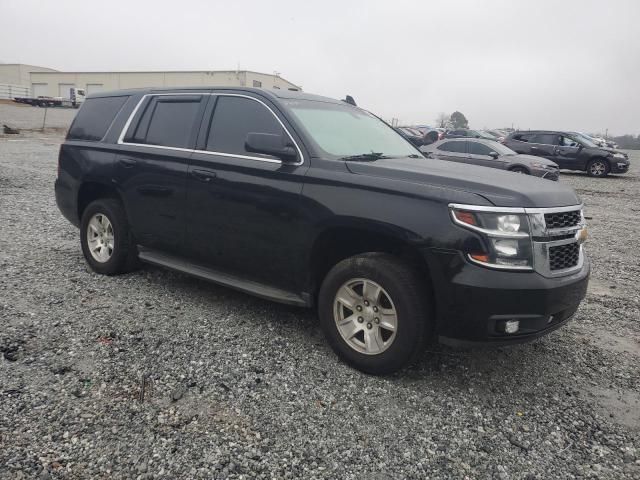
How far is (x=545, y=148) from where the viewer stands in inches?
753

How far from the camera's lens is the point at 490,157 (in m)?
14.2

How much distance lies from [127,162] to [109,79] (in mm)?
70753

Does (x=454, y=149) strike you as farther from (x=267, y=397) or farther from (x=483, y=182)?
(x=267, y=397)

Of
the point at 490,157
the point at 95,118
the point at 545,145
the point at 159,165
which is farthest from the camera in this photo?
the point at 545,145

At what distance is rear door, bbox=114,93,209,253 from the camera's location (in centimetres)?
439

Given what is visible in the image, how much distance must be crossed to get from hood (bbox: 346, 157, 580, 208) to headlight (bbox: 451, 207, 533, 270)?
10 cm

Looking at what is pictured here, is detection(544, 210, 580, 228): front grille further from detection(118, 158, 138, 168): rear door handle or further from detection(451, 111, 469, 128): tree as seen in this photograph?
detection(451, 111, 469, 128): tree

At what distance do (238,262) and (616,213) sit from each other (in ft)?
32.2

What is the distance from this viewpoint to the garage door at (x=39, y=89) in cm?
7212

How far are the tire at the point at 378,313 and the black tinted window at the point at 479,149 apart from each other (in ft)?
39.1

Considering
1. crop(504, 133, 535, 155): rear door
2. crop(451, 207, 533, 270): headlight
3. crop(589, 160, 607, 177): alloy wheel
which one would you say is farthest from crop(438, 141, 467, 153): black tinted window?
crop(451, 207, 533, 270): headlight

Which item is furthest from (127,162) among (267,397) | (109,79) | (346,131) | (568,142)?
(109,79)

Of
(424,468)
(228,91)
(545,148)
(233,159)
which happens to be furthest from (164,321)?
(545,148)

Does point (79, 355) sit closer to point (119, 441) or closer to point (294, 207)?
point (119, 441)
